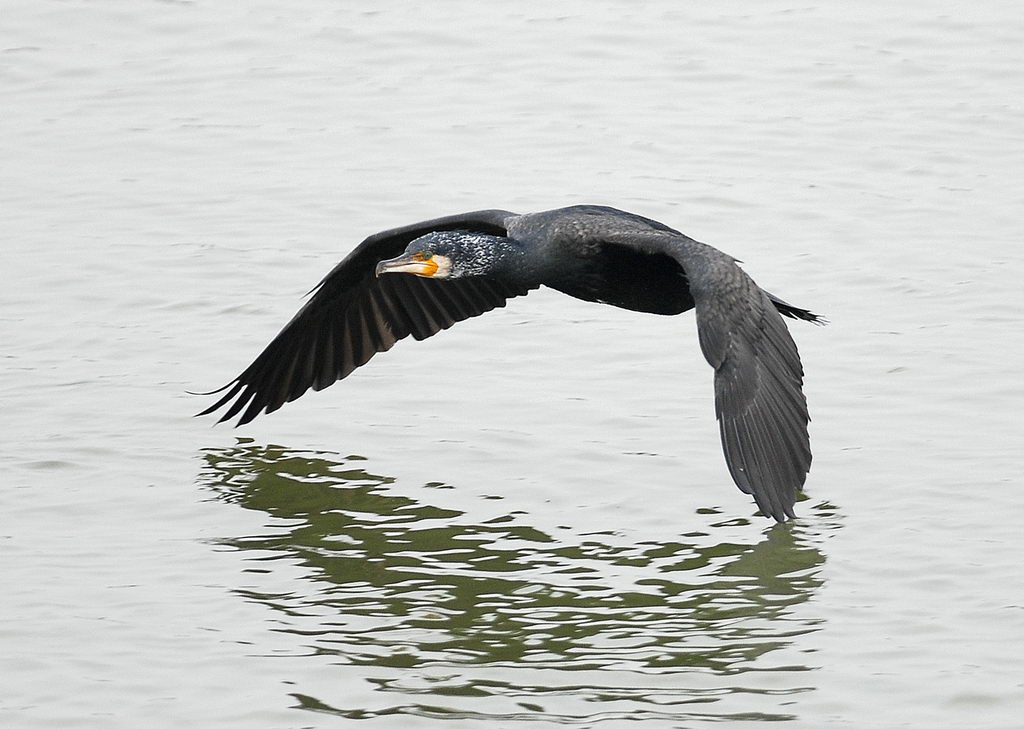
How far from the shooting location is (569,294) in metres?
8.27

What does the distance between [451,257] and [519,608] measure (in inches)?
76.7

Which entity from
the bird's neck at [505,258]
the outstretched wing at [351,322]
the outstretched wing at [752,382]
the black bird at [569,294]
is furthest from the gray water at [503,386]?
the bird's neck at [505,258]

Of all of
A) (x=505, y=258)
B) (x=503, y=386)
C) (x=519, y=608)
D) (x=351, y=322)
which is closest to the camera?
(x=519, y=608)

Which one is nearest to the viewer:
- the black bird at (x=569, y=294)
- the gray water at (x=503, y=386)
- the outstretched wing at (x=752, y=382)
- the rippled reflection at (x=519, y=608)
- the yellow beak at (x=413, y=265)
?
the rippled reflection at (x=519, y=608)

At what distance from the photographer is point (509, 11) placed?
54.1 ft

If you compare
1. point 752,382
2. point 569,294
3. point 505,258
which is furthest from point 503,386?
point 752,382

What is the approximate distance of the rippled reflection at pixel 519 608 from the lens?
6.05 meters

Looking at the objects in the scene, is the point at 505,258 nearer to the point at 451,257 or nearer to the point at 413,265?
the point at 451,257

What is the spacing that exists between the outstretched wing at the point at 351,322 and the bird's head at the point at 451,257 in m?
0.55

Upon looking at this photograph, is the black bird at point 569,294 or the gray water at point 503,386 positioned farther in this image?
the black bird at point 569,294

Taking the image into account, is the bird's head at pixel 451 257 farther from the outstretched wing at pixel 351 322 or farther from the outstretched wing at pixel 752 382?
the outstretched wing at pixel 752 382

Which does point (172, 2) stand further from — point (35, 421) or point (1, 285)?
point (35, 421)

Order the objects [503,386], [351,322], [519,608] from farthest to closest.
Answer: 1. [503,386]
2. [351,322]
3. [519,608]

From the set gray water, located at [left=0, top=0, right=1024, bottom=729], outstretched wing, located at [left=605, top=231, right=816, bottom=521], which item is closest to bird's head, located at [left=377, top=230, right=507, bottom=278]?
gray water, located at [left=0, top=0, right=1024, bottom=729]
